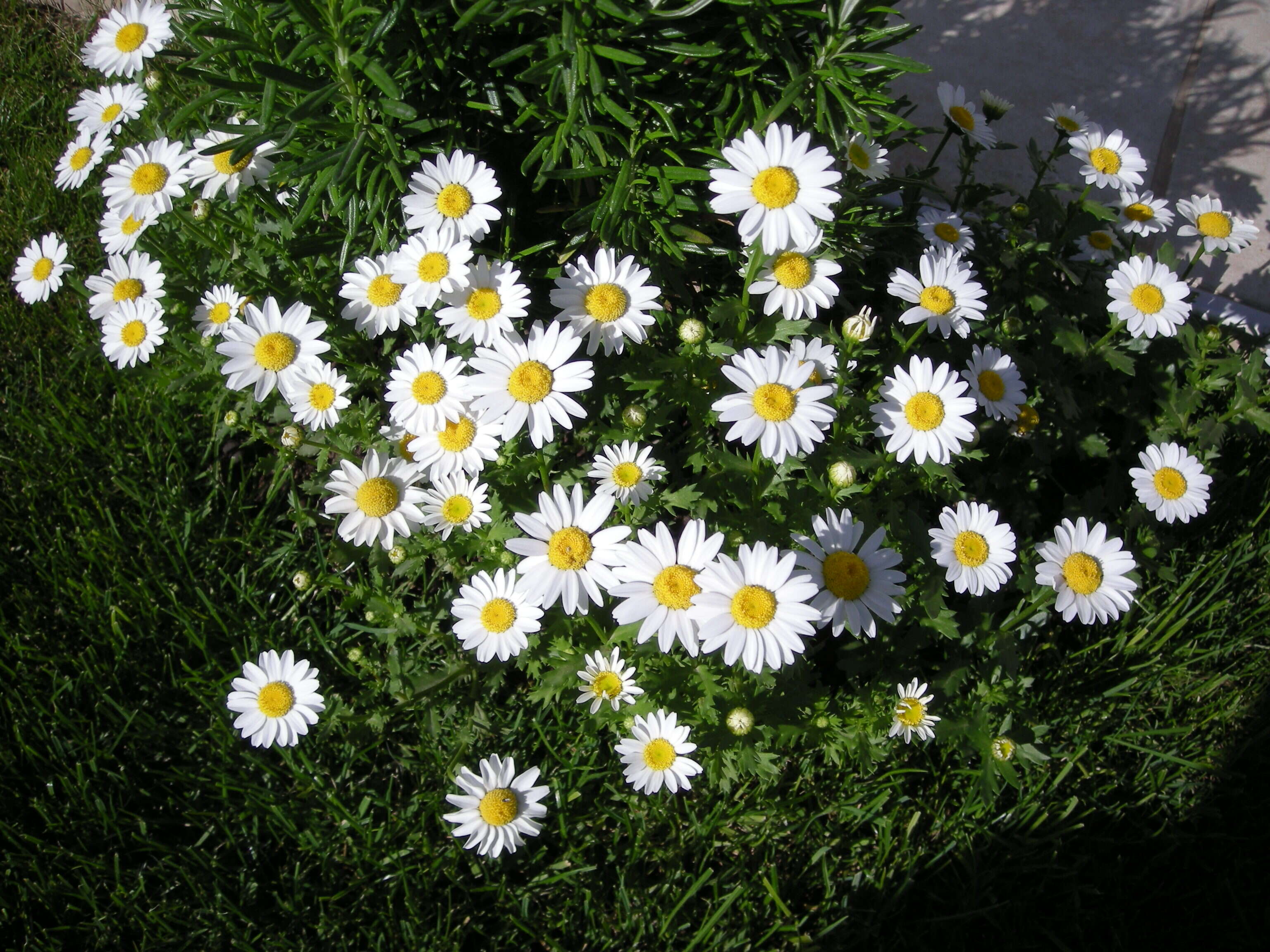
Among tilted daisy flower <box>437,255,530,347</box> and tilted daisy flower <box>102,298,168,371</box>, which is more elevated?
tilted daisy flower <box>102,298,168,371</box>

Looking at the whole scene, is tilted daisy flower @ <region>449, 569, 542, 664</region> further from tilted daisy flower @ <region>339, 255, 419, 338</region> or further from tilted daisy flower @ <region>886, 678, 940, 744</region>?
tilted daisy flower @ <region>886, 678, 940, 744</region>

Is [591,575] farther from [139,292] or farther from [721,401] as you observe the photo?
[139,292]

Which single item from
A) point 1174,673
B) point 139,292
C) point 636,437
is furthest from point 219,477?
point 1174,673

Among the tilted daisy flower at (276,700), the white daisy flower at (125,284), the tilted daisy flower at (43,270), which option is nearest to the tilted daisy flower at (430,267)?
the white daisy flower at (125,284)

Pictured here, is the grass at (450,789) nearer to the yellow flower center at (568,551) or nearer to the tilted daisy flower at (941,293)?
the yellow flower center at (568,551)

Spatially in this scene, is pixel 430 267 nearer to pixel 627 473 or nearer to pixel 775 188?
pixel 627 473

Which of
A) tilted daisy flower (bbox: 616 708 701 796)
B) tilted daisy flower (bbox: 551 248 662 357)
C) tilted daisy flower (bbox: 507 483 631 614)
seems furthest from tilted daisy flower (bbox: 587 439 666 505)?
tilted daisy flower (bbox: 616 708 701 796)

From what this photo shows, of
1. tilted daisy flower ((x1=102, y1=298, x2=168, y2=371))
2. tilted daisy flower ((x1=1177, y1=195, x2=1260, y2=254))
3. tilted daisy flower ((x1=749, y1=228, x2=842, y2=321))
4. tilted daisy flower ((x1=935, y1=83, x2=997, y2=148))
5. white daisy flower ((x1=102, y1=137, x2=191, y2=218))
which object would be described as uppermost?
white daisy flower ((x1=102, y1=137, x2=191, y2=218))

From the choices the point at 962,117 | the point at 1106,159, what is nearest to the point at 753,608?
the point at 962,117
